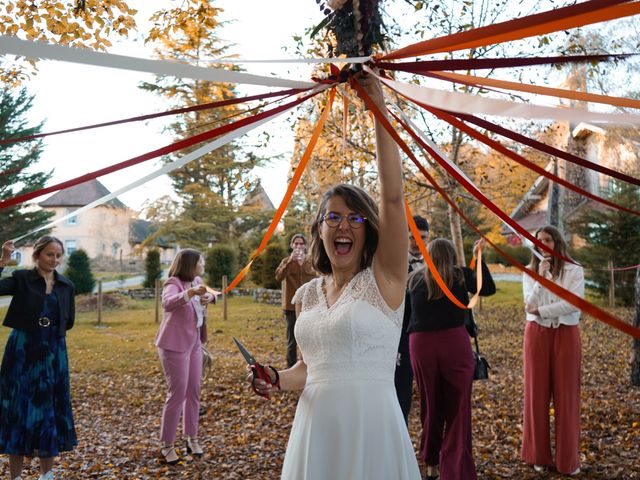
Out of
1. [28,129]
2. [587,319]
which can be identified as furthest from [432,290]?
[28,129]

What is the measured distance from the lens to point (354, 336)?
7.44 ft

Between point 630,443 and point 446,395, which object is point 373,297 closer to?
point 446,395

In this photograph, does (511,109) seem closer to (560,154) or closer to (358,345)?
(560,154)

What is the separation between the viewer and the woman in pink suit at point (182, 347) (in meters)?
5.43

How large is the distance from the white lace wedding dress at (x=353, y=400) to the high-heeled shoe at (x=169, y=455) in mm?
3479

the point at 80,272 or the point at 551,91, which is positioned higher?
the point at 551,91

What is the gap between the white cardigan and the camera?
4816 mm

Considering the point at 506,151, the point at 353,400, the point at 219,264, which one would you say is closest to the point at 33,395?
the point at 353,400

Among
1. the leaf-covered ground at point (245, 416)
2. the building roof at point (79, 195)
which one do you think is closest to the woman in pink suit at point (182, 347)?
the leaf-covered ground at point (245, 416)

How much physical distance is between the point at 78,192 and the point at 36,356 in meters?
A: 37.5

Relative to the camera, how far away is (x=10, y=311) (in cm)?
468

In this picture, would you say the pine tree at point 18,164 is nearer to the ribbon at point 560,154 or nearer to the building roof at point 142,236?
the building roof at point 142,236

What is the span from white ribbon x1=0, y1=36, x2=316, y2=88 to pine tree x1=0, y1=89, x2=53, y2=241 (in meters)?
18.4

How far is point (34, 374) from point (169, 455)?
149cm
